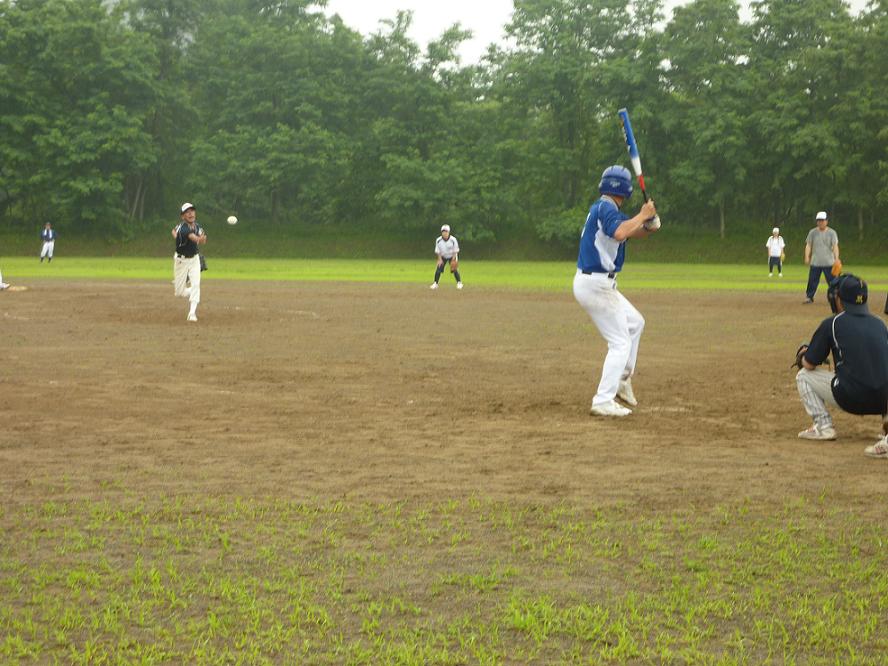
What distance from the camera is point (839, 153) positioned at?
68750 mm

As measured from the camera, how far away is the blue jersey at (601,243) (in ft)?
37.6

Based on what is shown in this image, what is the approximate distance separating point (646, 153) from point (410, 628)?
2905 inches

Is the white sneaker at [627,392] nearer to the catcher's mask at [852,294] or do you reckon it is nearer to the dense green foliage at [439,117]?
the catcher's mask at [852,294]

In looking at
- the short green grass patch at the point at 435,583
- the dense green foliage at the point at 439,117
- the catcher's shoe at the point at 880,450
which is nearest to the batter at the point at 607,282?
the catcher's shoe at the point at 880,450

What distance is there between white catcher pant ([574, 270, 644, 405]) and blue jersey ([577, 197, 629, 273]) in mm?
108

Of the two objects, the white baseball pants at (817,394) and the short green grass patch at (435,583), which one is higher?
the white baseball pants at (817,394)

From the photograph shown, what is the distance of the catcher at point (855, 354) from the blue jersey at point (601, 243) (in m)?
2.21

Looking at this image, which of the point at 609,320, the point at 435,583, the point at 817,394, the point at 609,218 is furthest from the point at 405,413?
the point at 435,583

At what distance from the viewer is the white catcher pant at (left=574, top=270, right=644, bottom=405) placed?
38.4 feet

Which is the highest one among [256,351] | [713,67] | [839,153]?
[713,67]

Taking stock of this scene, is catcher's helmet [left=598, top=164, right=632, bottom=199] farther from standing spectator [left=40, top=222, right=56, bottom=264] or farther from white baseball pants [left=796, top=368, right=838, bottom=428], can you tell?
standing spectator [left=40, top=222, right=56, bottom=264]

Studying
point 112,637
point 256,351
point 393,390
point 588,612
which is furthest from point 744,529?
point 256,351

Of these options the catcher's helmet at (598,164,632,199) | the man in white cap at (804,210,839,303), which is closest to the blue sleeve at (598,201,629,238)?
the catcher's helmet at (598,164,632,199)

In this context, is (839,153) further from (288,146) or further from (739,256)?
(288,146)
